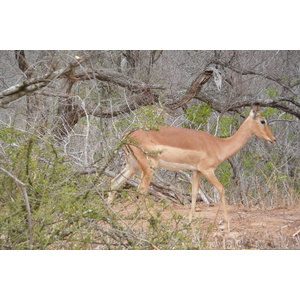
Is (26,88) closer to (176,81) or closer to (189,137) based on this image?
(189,137)

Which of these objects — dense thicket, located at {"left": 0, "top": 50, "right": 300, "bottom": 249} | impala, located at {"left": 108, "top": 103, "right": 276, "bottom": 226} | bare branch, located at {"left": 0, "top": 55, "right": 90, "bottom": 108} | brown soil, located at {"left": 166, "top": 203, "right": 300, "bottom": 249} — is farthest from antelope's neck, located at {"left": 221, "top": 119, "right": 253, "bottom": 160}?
bare branch, located at {"left": 0, "top": 55, "right": 90, "bottom": 108}

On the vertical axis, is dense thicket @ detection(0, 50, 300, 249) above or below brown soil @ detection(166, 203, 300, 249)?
above

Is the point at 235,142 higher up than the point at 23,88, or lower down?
lower down

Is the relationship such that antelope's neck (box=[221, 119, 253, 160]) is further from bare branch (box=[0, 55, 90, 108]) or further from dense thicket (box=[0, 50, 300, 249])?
bare branch (box=[0, 55, 90, 108])

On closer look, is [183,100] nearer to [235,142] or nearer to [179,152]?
[235,142]

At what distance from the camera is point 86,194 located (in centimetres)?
304

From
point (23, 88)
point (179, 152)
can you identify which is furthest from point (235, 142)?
point (23, 88)

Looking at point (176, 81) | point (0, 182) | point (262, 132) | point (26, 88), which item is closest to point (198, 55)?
point (176, 81)

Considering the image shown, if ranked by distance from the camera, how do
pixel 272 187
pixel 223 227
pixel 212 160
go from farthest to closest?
pixel 272 187 < pixel 212 160 < pixel 223 227

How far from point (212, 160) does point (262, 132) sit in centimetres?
61

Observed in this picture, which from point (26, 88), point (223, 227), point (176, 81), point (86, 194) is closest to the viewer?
point (86, 194)

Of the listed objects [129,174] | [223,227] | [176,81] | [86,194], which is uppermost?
[176,81]

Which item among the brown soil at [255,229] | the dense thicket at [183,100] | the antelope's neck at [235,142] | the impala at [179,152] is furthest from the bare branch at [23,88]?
the antelope's neck at [235,142]

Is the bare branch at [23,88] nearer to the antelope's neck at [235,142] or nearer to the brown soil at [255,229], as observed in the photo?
the brown soil at [255,229]
